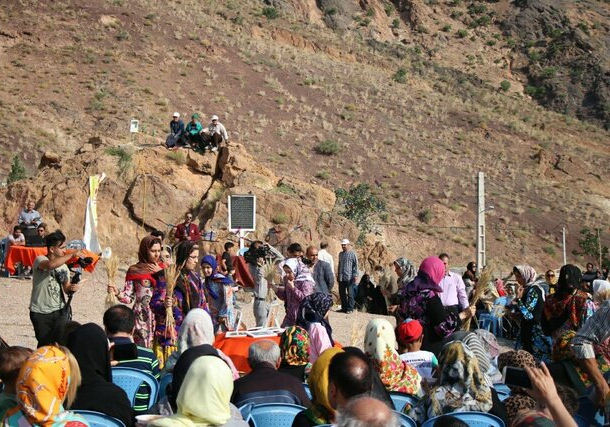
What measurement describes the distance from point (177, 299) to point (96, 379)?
9.29 ft

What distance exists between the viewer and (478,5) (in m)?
84.7

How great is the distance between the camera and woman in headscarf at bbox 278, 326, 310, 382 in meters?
6.13

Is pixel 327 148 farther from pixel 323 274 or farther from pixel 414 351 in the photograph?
pixel 414 351

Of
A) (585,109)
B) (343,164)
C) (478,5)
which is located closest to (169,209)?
(343,164)

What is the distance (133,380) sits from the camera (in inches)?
230

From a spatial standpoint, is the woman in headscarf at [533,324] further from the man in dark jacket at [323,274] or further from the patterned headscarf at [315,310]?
the man in dark jacket at [323,274]

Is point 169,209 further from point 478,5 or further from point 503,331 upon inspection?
point 478,5

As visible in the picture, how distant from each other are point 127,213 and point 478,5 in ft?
231

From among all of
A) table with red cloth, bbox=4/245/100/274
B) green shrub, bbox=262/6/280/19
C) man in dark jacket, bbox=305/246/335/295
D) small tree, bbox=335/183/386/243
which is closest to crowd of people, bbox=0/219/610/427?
man in dark jacket, bbox=305/246/335/295

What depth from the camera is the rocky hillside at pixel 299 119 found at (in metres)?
30.6

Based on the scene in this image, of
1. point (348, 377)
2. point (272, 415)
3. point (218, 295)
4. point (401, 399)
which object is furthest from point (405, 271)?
point (348, 377)

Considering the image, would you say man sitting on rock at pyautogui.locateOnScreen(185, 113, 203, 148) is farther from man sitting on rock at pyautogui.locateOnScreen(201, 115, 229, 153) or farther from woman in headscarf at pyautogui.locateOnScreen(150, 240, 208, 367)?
woman in headscarf at pyautogui.locateOnScreen(150, 240, 208, 367)

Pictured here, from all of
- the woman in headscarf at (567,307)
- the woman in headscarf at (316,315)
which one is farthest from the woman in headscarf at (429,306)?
the woman in headscarf at (567,307)

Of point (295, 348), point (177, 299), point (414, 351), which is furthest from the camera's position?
point (177, 299)
